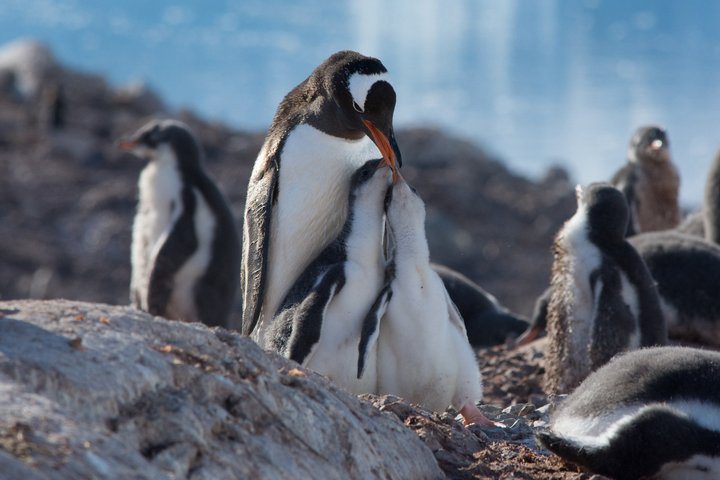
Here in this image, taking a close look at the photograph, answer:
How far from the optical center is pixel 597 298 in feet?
20.2

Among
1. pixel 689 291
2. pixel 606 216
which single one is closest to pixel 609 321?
pixel 606 216

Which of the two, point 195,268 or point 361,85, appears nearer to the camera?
point 361,85

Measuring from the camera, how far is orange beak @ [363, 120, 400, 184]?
5.08m

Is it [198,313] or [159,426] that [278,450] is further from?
[198,313]

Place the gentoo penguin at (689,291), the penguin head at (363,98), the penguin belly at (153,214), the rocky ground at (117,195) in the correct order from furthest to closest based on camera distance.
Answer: the rocky ground at (117,195) < the penguin belly at (153,214) < the gentoo penguin at (689,291) < the penguin head at (363,98)

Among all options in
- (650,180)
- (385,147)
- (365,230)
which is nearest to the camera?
(365,230)

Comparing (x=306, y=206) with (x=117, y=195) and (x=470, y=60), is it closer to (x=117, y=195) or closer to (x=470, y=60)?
(x=117, y=195)

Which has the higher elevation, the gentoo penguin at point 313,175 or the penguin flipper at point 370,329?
the gentoo penguin at point 313,175

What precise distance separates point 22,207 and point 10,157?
1.76 m

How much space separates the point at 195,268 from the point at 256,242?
439 cm

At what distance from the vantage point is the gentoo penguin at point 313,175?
212 inches

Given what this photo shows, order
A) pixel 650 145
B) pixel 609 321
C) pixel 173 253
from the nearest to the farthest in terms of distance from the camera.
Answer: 1. pixel 609 321
2. pixel 173 253
3. pixel 650 145

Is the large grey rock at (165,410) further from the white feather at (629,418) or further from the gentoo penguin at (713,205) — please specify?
the gentoo penguin at (713,205)

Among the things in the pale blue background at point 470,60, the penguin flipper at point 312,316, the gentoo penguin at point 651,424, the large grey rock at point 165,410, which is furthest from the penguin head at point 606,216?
the pale blue background at point 470,60
